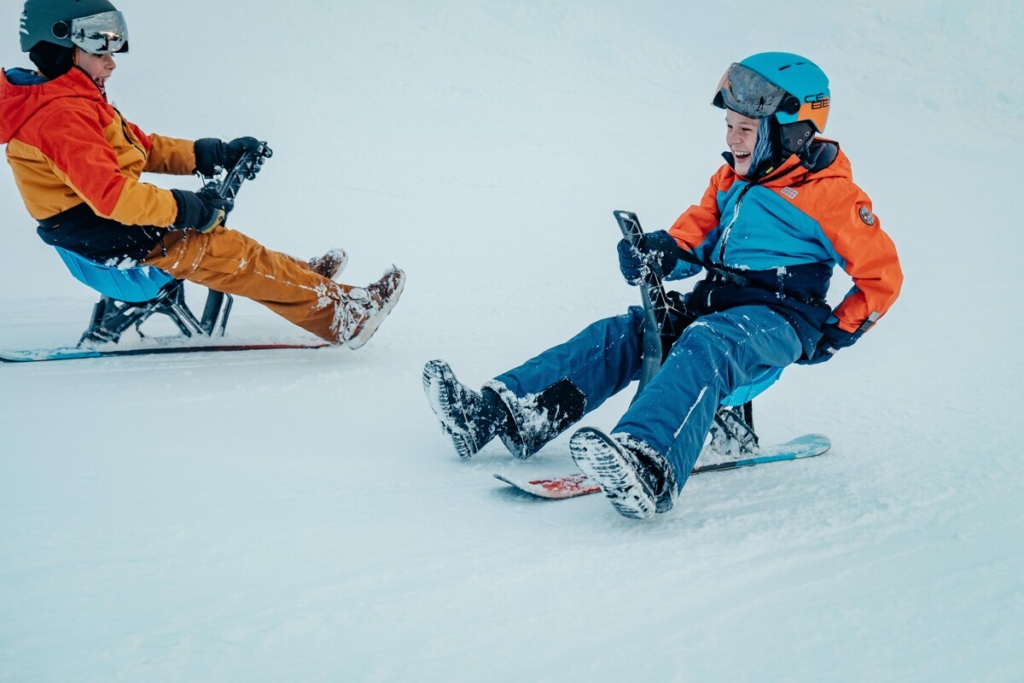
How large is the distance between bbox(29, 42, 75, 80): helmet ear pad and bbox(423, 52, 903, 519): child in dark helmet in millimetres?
1967

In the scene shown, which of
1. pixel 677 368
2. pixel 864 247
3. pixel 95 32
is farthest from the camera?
pixel 95 32

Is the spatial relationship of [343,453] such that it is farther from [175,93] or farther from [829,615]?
[175,93]

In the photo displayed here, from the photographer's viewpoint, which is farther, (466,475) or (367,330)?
(367,330)

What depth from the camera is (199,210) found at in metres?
3.50

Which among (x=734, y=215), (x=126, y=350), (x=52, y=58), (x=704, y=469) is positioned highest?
(x=734, y=215)

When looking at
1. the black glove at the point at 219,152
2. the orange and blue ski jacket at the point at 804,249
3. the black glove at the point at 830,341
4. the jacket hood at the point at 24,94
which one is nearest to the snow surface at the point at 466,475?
the black glove at the point at 830,341

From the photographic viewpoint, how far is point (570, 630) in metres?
1.73

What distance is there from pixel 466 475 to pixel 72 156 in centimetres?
193

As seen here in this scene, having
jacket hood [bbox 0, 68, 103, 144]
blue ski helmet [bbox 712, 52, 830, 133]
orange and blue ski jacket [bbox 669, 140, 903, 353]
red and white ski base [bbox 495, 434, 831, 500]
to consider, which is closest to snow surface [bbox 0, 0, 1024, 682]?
red and white ski base [bbox 495, 434, 831, 500]

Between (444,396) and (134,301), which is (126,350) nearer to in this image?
(134,301)

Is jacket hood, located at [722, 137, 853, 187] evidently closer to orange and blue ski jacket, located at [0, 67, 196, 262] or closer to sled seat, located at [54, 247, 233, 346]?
orange and blue ski jacket, located at [0, 67, 196, 262]

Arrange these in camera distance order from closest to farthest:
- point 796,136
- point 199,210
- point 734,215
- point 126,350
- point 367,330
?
1. point 796,136
2. point 734,215
3. point 199,210
4. point 126,350
5. point 367,330

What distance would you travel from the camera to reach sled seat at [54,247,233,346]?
3.70m

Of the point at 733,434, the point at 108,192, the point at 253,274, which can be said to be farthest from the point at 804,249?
the point at 108,192
